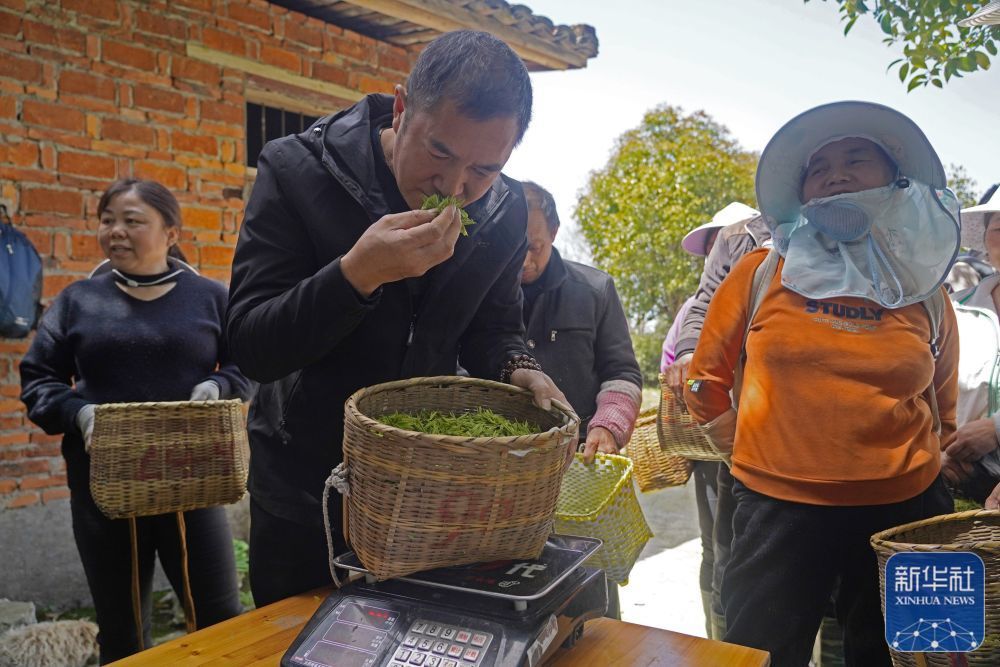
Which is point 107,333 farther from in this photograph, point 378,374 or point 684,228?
point 684,228

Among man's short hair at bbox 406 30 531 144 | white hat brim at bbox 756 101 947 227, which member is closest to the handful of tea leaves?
man's short hair at bbox 406 30 531 144

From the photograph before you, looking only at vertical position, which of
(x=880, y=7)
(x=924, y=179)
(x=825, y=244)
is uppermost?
(x=880, y=7)

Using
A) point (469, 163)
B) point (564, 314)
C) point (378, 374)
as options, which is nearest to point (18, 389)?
point (564, 314)

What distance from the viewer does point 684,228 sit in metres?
12.3

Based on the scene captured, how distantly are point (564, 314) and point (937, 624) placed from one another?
199cm

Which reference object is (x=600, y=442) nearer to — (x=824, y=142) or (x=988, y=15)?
(x=824, y=142)

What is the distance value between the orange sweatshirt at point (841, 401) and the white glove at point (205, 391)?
6.55ft

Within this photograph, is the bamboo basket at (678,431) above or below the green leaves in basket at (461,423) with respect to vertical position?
below

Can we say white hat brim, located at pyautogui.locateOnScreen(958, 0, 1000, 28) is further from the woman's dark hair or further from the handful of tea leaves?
the woman's dark hair

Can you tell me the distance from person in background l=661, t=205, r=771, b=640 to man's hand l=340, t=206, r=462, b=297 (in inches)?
69.9

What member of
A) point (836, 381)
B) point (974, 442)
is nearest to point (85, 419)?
point (836, 381)

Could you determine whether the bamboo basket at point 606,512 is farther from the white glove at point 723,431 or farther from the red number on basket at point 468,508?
the red number on basket at point 468,508

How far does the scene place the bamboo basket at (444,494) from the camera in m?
1.23

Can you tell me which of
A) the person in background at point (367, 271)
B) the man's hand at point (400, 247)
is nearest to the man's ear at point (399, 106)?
the person in background at point (367, 271)
